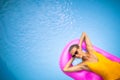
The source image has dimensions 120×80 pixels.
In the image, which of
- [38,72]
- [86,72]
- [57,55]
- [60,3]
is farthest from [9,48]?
[86,72]

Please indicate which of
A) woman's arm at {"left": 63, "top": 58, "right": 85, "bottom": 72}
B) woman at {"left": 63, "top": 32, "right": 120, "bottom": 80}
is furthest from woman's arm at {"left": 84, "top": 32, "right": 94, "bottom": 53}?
woman's arm at {"left": 63, "top": 58, "right": 85, "bottom": 72}

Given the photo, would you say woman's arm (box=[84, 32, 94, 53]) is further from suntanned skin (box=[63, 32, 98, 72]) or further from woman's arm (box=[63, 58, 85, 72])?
woman's arm (box=[63, 58, 85, 72])

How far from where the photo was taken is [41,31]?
1.71 m

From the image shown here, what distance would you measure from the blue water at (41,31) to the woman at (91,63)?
0.08m

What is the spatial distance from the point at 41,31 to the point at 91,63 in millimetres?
605

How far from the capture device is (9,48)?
1668 millimetres

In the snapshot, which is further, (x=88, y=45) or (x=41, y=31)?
(x=88, y=45)

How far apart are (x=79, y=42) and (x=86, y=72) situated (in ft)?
1.04

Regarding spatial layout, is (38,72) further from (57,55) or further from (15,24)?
(15,24)

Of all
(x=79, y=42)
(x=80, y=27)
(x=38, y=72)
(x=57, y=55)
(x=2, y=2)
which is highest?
(x=2, y=2)

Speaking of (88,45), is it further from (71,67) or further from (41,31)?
(41,31)

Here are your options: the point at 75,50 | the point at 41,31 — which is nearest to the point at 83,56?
the point at 75,50

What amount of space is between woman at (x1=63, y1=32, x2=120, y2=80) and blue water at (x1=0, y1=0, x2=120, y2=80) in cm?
8

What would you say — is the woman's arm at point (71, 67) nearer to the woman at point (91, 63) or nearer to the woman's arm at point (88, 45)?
the woman at point (91, 63)
